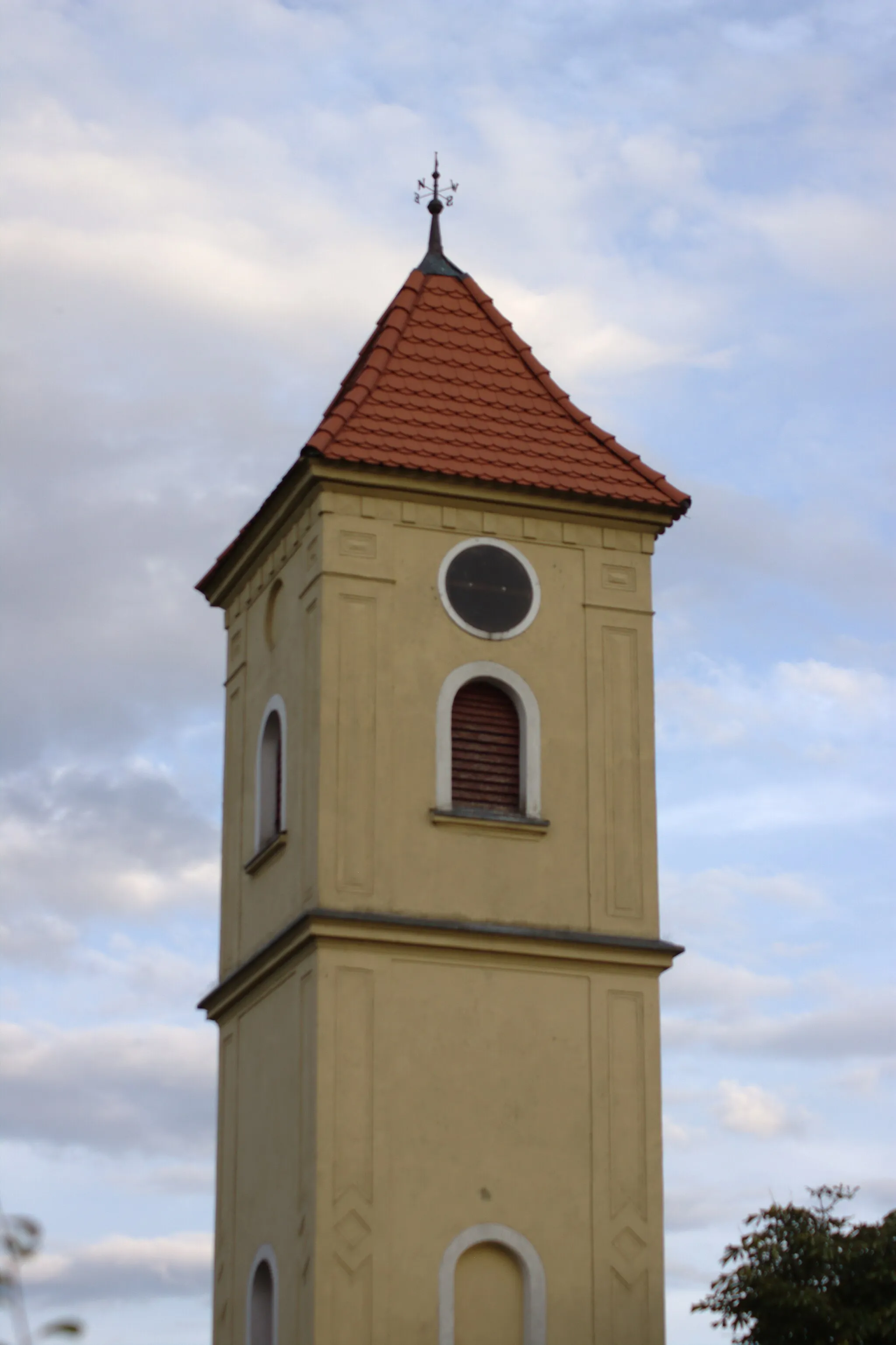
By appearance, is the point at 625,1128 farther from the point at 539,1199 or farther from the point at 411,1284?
the point at 411,1284

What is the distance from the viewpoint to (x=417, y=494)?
64.6 ft

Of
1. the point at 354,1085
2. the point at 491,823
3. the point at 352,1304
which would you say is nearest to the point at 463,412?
the point at 491,823

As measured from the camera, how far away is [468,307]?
22109mm

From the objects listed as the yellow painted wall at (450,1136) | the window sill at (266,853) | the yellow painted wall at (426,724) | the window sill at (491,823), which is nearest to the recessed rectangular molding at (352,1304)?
the yellow painted wall at (450,1136)

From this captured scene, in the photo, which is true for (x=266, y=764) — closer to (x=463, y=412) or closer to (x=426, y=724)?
(x=426, y=724)

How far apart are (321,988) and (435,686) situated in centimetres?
318

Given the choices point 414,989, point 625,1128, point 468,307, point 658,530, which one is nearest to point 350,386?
point 468,307

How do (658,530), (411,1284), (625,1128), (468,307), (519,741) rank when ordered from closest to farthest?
(411,1284), (625,1128), (519,741), (658,530), (468,307)

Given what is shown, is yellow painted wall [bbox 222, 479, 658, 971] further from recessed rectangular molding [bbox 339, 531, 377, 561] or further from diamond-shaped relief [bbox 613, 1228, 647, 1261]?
diamond-shaped relief [bbox 613, 1228, 647, 1261]

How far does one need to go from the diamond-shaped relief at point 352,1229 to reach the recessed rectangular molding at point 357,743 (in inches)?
113

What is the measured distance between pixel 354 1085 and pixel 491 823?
9.24 ft

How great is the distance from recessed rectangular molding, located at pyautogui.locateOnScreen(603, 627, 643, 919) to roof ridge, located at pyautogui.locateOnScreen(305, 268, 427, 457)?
339 centimetres

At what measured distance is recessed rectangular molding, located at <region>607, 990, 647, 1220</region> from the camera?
17953mm

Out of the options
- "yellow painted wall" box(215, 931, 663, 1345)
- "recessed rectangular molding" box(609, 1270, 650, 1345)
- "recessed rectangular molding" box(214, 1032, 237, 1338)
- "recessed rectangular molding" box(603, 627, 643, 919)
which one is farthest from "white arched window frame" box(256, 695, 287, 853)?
"recessed rectangular molding" box(609, 1270, 650, 1345)
